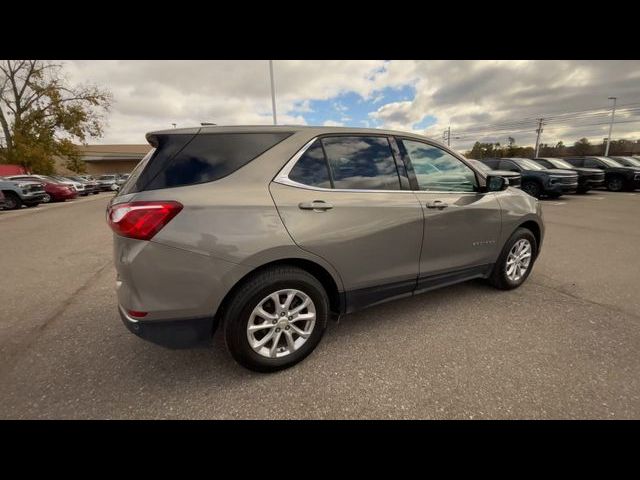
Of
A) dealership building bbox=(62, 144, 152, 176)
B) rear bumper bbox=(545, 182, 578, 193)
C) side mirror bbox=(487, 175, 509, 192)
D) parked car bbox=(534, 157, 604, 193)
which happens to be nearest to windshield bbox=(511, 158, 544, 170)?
parked car bbox=(534, 157, 604, 193)

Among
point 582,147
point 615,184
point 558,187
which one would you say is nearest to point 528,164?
point 558,187

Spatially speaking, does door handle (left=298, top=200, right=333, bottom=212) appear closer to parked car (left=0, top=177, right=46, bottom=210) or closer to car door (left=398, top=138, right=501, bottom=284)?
car door (left=398, top=138, right=501, bottom=284)

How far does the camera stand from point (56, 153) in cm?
2820

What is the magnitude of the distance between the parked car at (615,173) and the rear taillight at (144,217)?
20.5m

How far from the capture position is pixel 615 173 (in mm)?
14852

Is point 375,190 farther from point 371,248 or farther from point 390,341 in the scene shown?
point 390,341

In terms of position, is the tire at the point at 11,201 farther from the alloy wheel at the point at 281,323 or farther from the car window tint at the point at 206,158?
the alloy wheel at the point at 281,323

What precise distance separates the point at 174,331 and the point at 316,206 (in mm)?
1272

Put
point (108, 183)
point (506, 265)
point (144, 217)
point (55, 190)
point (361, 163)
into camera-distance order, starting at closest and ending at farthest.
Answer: point (144, 217)
point (361, 163)
point (506, 265)
point (55, 190)
point (108, 183)

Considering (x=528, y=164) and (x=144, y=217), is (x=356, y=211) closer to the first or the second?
(x=144, y=217)

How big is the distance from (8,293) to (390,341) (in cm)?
468

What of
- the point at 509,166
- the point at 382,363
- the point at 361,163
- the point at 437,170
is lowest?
the point at 382,363

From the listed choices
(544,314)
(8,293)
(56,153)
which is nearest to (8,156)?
(56,153)

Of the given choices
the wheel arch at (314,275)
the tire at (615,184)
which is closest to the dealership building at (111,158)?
the tire at (615,184)
